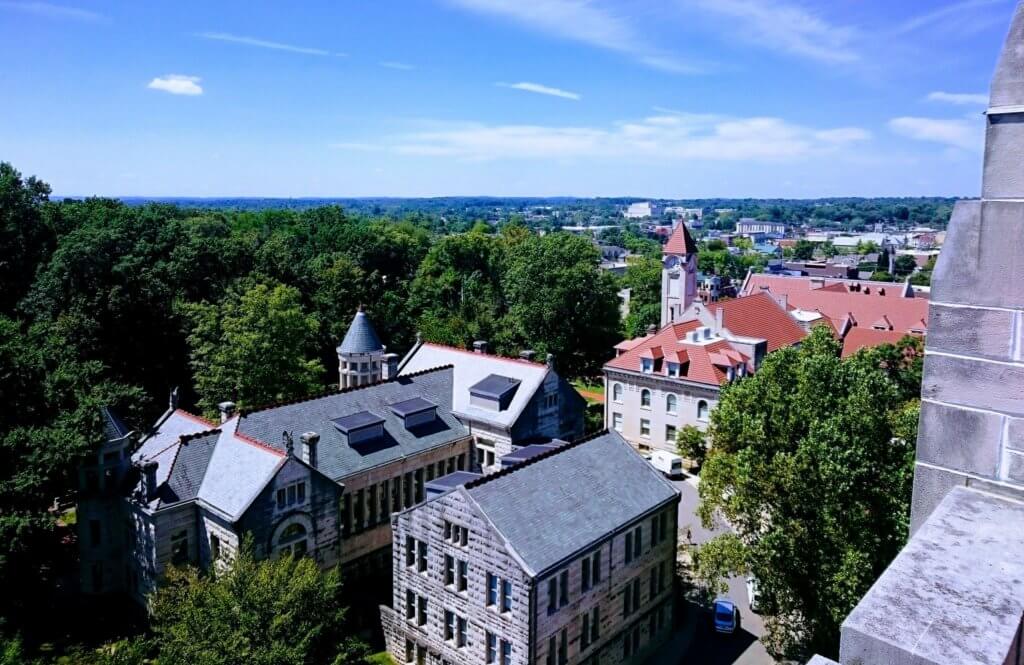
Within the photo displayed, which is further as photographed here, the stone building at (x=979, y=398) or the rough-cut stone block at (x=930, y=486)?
the rough-cut stone block at (x=930, y=486)

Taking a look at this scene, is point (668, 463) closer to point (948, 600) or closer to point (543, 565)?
point (543, 565)

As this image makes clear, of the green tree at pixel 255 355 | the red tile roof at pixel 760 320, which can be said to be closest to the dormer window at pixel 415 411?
Answer: the green tree at pixel 255 355

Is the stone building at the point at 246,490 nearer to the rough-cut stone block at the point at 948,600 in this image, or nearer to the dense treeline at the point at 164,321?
the dense treeline at the point at 164,321

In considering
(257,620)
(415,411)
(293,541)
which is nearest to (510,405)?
(415,411)

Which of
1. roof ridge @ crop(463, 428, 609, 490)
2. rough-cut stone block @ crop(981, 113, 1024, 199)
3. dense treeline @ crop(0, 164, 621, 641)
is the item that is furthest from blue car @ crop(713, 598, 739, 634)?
rough-cut stone block @ crop(981, 113, 1024, 199)

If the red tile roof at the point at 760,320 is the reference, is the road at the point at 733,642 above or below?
below

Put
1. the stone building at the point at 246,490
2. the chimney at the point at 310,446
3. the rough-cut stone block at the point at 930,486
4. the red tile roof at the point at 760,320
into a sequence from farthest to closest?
the red tile roof at the point at 760,320, the chimney at the point at 310,446, the stone building at the point at 246,490, the rough-cut stone block at the point at 930,486
